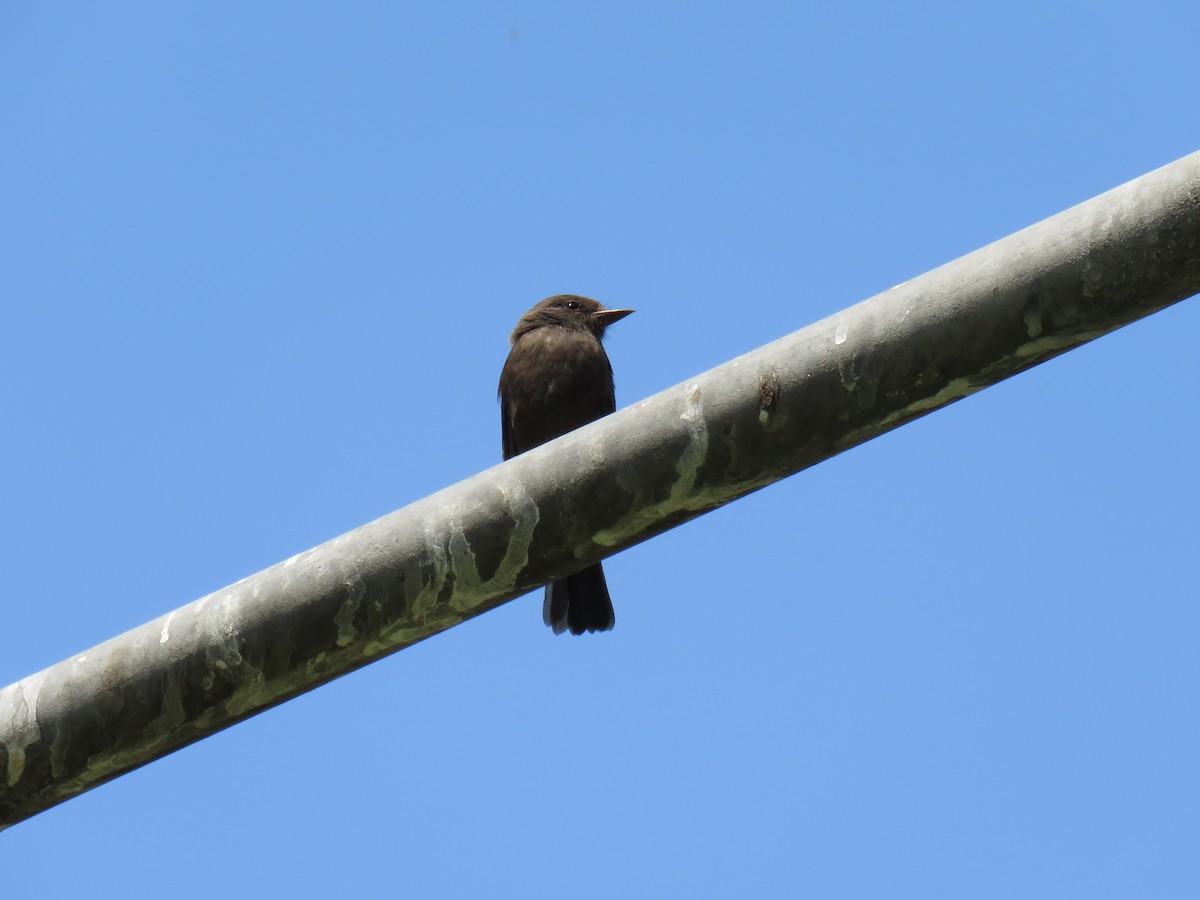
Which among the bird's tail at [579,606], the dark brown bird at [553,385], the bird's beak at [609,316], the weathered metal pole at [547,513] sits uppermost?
the bird's beak at [609,316]

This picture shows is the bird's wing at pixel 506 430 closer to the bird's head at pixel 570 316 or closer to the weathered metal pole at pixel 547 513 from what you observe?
the bird's head at pixel 570 316

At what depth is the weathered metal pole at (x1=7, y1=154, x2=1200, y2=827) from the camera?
7.20 ft

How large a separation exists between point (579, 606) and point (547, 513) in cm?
338

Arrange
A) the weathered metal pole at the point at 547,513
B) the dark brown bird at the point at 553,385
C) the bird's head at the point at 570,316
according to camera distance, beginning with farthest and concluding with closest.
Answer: the bird's head at the point at 570,316
the dark brown bird at the point at 553,385
the weathered metal pole at the point at 547,513

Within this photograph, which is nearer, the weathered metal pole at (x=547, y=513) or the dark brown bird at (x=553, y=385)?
the weathered metal pole at (x=547, y=513)

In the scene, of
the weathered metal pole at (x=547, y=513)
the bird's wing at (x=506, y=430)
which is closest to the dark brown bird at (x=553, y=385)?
the bird's wing at (x=506, y=430)

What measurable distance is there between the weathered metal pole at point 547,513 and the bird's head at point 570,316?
4.22 m

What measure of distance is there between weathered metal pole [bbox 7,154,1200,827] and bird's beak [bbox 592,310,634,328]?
4.32 m

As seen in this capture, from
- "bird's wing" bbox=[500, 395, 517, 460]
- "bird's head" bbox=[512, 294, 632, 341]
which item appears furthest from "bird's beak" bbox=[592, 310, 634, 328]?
"bird's wing" bbox=[500, 395, 517, 460]

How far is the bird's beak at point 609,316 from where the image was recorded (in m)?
6.73

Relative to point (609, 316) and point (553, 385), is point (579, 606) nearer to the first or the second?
point (553, 385)

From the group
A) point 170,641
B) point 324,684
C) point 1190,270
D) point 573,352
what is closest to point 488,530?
point 324,684

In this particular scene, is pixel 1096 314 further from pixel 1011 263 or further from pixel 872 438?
pixel 872 438

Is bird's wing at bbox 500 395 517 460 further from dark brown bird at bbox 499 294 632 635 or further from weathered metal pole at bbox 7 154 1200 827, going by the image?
weathered metal pole at bbox 7 154 1200 827
